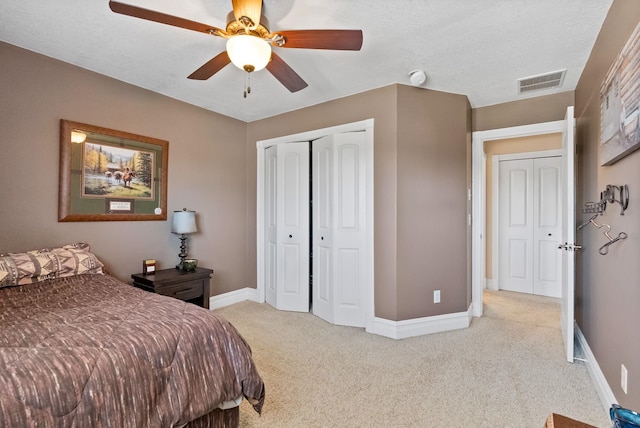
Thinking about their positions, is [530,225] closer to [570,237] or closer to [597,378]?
[570,237]

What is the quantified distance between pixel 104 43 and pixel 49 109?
763mm

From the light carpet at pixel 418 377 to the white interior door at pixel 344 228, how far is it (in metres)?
0.22

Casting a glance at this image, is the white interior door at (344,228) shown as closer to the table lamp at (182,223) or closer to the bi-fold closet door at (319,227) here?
the bi-fold closet door at (319,227)

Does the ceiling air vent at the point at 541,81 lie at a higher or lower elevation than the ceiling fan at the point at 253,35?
higher

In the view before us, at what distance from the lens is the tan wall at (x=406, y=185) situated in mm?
2980

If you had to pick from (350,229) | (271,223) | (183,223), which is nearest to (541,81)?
(350,229)

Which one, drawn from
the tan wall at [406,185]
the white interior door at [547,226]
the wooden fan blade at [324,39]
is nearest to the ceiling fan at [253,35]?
the wooden fan blade at [324,39]

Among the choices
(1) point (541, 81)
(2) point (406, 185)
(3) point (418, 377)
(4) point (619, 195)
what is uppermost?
(1) point (541, 81)

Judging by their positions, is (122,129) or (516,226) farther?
(516,226)

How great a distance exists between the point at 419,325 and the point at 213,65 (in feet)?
9.39


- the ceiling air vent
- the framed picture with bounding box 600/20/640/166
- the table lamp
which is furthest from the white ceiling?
the table lamp

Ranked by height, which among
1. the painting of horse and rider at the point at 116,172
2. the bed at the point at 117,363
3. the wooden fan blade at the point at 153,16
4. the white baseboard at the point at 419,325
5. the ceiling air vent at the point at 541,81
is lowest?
the white baseboard at the point at 419,325

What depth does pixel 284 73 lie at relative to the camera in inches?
83.9

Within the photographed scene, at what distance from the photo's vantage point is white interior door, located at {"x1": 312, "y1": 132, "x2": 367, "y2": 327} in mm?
3176
